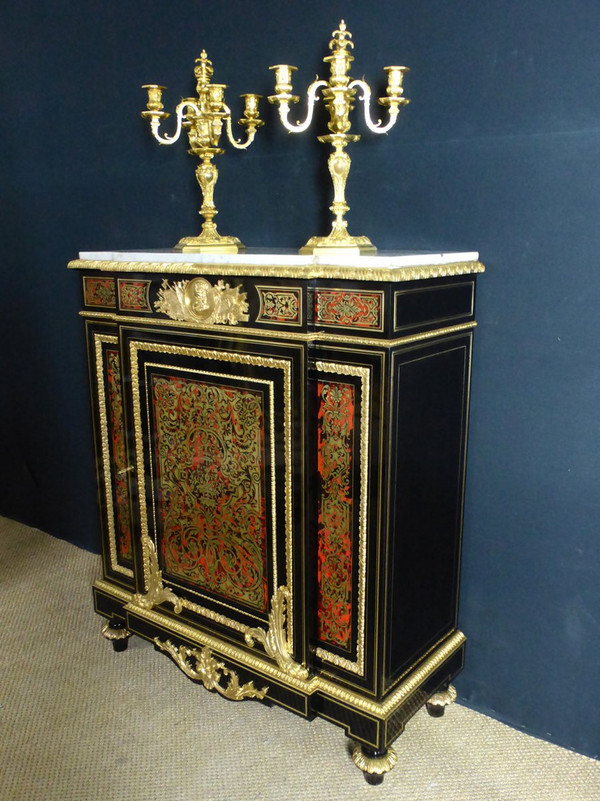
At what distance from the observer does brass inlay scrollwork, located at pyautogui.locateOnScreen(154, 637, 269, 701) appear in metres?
1.82

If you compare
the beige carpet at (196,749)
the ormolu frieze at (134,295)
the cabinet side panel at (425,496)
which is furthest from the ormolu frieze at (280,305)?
the beige carpet at (196,749)

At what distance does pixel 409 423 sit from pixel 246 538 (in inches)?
19.7

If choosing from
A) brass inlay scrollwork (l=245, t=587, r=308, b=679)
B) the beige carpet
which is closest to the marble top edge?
brass inlay scrollwork (l=245, t=587, r=308, b=679)

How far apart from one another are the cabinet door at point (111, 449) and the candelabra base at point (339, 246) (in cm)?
64

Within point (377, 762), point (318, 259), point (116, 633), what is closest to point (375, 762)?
point (377, 762)

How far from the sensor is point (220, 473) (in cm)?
178

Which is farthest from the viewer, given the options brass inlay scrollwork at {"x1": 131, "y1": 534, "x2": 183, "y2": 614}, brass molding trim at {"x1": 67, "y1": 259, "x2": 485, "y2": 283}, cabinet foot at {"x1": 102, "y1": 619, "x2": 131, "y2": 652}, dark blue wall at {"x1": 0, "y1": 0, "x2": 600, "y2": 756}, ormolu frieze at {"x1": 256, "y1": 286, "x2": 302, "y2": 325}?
cabinet foot at {"x1": 102, "y1": 619, "x2": 131, "y2": 652}

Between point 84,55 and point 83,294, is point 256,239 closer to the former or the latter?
point 83,294

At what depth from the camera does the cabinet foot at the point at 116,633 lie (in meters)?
2.25

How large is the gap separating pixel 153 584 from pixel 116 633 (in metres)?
0.38

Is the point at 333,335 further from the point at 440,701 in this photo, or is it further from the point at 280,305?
the point at 440,701

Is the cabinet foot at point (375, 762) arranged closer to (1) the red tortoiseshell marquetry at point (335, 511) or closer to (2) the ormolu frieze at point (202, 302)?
(1) the red tortoiseshell marquetry at point (335, 511)

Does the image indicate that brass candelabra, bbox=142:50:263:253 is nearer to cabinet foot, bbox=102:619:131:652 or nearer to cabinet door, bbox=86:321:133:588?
cabinet door, bbox=86:321:133:588

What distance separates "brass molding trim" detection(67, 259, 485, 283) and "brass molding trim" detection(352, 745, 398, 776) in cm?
112
